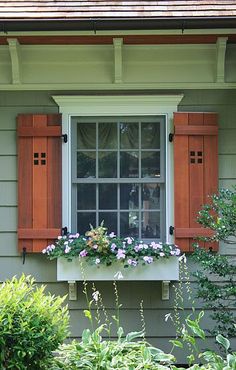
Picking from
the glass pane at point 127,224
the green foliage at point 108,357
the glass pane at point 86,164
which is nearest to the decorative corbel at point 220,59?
the glass pane at point 86,164

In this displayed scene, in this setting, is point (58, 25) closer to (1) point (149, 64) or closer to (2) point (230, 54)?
(1) point (149, 64)

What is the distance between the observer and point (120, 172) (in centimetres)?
471

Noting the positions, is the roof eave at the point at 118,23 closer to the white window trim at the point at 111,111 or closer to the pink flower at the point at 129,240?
the white window trim at the point at 111,111

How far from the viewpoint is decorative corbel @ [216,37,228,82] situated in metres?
4.45

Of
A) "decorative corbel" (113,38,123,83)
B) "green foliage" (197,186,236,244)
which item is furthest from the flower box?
"decorative corbel" (113,38,123,83)

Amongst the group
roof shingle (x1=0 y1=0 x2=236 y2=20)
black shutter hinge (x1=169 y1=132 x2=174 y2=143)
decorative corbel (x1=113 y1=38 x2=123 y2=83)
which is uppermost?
roof shingle (x1=0 y1=0 x2=236 y2=20)

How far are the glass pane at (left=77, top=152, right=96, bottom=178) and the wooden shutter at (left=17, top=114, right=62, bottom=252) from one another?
22 cm

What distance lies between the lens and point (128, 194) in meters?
4.70

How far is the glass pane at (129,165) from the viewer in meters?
4.71

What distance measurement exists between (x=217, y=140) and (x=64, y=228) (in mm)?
1668

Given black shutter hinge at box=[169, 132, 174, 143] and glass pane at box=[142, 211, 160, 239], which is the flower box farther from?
black shutter hinge at box=[169, 132, 174, 143]

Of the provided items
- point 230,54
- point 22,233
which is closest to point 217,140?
point 230,54

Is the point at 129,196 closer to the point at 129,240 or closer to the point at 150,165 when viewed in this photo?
the point at 150,165

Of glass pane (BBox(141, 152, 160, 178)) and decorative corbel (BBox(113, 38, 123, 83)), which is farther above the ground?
decorative corbel (BBox(113, 38, 123, 83))
